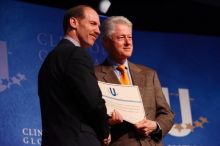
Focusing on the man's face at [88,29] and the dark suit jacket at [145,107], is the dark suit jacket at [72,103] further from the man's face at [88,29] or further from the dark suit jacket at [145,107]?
the dark suit jacket at [145,107]

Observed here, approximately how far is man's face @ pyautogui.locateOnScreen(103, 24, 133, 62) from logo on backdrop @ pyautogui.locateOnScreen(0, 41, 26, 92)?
112 centimetres

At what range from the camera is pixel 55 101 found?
2184 mm

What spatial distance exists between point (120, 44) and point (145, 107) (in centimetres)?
36

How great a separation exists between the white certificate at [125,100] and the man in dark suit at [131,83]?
5cm

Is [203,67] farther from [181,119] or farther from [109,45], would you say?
[109,45]

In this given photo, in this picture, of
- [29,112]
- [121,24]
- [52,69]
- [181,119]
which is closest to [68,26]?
[52,69]

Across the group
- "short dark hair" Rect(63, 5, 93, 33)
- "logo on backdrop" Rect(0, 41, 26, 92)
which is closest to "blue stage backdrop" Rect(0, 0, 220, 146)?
"logo on backdrop" Rect(0, 41, 26, 92)

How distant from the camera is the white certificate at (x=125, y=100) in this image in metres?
2.54

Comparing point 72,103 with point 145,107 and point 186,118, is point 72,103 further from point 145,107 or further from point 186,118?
point 186,118

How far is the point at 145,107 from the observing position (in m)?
2.68

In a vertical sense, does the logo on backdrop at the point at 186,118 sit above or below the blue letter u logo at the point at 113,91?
above

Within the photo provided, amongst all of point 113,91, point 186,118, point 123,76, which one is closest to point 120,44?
point 123,76

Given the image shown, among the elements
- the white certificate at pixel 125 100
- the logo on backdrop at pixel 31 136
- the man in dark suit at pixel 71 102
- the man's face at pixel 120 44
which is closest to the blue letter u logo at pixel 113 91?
the white certificate at pixel 125 100

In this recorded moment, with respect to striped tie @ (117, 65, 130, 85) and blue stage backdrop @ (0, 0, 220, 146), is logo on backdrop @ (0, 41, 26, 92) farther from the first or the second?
striped tie @ (117, 65, 130, 85)
